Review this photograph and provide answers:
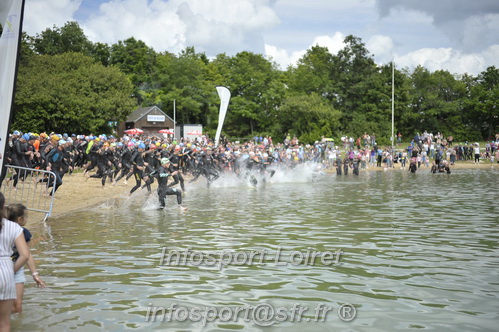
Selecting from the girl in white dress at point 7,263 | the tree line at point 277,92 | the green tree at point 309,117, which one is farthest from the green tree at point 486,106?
the girl in white dress at point 7,263

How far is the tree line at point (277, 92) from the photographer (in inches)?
2453

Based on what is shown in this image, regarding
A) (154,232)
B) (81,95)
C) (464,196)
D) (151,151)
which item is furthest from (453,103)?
(154,232)

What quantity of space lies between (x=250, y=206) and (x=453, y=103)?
69.2 m

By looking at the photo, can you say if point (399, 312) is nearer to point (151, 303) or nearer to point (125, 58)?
point (151, 303)

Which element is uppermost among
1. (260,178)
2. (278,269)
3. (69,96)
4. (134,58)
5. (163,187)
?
(134,58)

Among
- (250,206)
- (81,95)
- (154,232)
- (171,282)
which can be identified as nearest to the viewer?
(171,282)

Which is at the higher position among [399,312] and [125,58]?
[125,58]

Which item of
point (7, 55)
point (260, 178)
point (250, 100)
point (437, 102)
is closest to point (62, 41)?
point (250, 100)

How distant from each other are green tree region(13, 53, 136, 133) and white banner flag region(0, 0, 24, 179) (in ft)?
152

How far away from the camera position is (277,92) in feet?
255

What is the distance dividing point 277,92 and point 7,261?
73.7m

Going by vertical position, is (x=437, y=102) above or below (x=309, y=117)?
above

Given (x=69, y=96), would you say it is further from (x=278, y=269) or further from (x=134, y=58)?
(x=278, y=269)

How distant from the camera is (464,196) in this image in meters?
22.3
